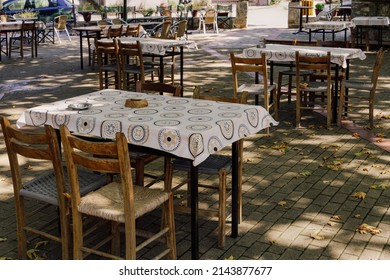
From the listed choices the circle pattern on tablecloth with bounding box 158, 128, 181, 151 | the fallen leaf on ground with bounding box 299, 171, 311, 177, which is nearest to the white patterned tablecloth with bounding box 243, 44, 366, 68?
the fallen leaf on ground with bounding box 299, 171, 311, 177

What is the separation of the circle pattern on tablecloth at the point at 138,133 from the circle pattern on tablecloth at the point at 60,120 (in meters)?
0.63

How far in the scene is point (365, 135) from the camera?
8.44 m

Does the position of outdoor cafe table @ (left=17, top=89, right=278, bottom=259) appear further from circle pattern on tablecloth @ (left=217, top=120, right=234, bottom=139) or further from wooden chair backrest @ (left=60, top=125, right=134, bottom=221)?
wooden chair backrest @ (left=60, top=125, right=134, bottom=221)

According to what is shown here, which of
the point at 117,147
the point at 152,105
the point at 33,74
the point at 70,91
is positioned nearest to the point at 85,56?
the point at 33,74

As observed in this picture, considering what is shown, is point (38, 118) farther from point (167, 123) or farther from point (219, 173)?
point (219, 173)

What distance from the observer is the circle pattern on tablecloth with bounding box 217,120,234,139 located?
4.60 metres

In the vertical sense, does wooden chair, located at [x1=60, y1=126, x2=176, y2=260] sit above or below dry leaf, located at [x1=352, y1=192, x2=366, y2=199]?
above

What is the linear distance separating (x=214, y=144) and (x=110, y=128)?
80 centimetres

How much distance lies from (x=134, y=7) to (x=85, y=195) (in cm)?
Answer: 2310

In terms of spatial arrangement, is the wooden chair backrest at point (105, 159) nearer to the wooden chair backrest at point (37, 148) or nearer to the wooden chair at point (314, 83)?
the wooden chair backrest at point (37, 148)

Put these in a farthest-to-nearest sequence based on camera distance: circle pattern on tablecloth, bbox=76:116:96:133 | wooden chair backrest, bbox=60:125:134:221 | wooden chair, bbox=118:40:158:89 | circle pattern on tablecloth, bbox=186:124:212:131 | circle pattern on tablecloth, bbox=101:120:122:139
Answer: wooden chair, bbox=118:40:158:89
circle pattern on tablecloth, bbox=76:116:96:133
circle pattern on tablecloth, bbox=101:120:122:139
circle pattern on tablecloth, bbox=186:124:212:131
wooden chair backrest, bbox=60:125:134:221

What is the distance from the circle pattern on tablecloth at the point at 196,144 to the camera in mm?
4320

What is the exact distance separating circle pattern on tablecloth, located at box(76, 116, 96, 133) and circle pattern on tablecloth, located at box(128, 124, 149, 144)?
0.35 metres

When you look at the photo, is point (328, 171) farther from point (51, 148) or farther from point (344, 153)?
point (51, 148)
